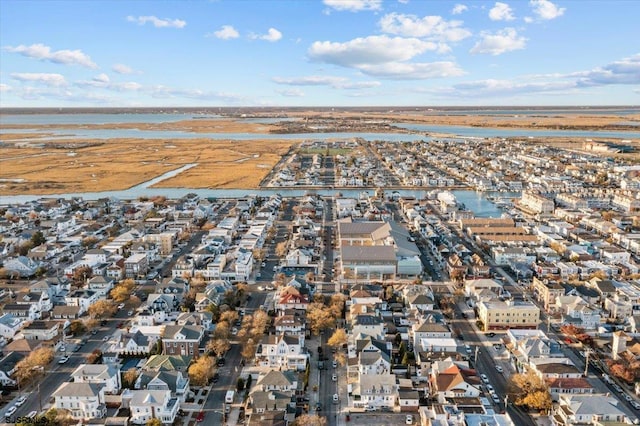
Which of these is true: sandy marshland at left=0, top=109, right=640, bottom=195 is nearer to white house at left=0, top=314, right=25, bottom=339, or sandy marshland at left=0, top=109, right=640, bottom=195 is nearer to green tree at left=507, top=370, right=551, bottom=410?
white house at left=0, top=314, right=25, bottom=339

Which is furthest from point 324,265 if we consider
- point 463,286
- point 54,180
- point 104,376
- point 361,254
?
point 54,180

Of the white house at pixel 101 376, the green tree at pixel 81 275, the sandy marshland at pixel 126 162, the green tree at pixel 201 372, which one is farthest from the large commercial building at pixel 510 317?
the sandy marshland at pixel 126 162

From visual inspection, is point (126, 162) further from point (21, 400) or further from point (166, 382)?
point (166, 382)

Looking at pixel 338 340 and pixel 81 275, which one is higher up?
pixel 81 275

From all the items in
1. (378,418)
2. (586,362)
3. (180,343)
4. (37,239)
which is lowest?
(378,418)

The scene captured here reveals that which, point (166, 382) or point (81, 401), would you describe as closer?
point (81, 401)

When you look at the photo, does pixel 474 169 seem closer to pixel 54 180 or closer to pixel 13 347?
pixel 54 180

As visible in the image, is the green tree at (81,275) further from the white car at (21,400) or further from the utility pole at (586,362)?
the utility pole at (586,362)

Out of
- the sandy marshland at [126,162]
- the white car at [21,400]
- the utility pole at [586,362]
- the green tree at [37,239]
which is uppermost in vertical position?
the sandy marshland at [126,162]

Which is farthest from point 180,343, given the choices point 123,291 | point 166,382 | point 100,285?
point 100,285

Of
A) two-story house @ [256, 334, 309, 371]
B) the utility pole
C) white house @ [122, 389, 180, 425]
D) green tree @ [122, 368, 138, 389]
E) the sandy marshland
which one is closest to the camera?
white house @ [122, 389, 180, 425]

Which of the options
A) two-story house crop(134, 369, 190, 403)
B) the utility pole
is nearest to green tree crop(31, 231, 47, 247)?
two-story house crop(134, 369, 190, 403)
